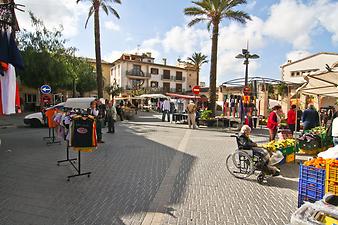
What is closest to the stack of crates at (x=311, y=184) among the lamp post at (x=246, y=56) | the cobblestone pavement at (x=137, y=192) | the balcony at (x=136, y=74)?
the cobblestone pavement at (x=137, y=192)

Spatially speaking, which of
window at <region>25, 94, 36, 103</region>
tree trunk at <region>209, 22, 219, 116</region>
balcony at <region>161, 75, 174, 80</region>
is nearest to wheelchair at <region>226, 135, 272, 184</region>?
tree trunk at <region>209, 22, 219, 116</region>

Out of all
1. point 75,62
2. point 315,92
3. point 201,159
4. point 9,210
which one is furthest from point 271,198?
point 75,62

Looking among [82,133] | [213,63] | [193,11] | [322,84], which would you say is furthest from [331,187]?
[193,11]

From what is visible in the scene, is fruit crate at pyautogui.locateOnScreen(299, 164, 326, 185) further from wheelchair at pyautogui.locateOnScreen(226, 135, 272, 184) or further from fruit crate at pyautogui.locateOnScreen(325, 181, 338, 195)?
wheelchair at pyautogui.locateOnScreen(226, 135, 272, 184)

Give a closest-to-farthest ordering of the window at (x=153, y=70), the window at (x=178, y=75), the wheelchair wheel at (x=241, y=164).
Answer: the wheelchair wheel at (x=241, y=164) → the window at (x=153, y=70) → the window at (x=178, y=75)

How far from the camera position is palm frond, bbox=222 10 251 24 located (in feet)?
60.6

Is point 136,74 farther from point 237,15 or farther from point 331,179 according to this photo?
point 331,179

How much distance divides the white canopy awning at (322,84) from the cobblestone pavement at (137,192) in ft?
8.39

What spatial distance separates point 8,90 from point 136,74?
161 ft

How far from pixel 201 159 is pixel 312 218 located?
538 cm

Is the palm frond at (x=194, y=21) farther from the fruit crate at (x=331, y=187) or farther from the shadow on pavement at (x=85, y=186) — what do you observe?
the fruit crate at (x=331, y=187)

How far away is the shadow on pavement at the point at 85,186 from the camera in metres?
3.94

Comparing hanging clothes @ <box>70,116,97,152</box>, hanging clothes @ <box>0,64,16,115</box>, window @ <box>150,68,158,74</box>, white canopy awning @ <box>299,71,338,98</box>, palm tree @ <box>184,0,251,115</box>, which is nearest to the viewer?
hanging clothes @ <box>0,64,16,115</box>

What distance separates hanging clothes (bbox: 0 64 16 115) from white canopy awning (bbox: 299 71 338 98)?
7.19m
